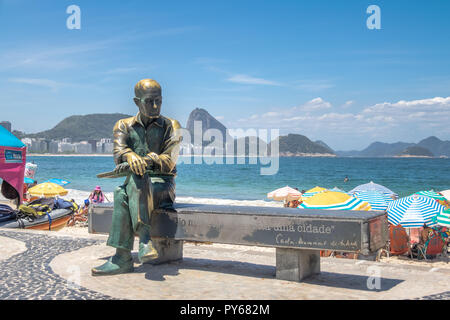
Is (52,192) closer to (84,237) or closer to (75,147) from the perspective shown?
(84,237)

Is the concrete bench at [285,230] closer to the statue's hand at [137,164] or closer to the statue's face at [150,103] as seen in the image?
the statue's hand at [137,164]

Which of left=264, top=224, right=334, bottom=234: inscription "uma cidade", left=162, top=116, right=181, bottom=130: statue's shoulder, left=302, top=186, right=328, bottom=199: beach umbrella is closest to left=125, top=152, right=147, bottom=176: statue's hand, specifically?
left=162, top=116, right=181, bottom=130: statue's shoulder

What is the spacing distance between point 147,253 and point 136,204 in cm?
57

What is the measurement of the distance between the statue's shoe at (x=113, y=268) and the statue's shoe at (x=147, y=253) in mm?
484

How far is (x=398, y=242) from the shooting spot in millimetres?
9703

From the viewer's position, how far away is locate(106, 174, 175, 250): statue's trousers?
5.03 metres

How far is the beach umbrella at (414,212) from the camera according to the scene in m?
9.38

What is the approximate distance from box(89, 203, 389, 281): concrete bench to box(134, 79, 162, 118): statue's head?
1207mm

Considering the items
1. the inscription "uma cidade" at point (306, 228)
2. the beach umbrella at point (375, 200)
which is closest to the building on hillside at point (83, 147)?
the beach umbrella at point (375, 200)

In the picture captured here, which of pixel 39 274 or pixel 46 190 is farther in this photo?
pixel 46 190

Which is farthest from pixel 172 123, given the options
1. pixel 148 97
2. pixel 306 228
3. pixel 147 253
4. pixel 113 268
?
pixel 306 228

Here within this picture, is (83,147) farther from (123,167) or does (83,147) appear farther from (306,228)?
(306,228)
